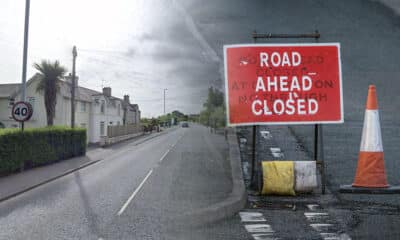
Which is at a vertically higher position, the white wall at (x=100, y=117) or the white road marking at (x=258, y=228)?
the white wall at (x=100, y=117)

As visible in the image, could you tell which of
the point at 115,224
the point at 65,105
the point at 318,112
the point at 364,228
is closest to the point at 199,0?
the point at 318,112

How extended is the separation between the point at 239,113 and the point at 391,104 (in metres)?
4.34

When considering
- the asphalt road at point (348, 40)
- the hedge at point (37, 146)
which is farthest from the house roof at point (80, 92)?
the asphalt road at point (348, 40)

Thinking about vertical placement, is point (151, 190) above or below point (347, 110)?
below

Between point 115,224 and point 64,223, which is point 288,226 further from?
point 64,223

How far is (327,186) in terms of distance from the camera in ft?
22.5

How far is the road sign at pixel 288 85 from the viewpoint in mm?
6652

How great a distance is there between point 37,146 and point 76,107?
16.5 meters

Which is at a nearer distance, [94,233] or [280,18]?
[94,233]

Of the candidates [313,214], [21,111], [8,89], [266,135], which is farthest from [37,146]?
[8,89]

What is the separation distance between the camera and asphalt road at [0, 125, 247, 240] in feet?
15.9

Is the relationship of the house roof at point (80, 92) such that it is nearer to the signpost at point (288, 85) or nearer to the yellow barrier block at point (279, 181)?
the signpost at point (288, 85)

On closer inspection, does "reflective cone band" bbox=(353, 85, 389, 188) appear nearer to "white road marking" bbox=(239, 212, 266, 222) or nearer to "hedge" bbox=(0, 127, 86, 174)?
"white road marking" bbox=(239, 212, 266, 222)

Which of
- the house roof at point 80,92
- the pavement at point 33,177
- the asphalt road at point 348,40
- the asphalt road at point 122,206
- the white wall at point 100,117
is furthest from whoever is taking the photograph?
the white wall at point 100,117
